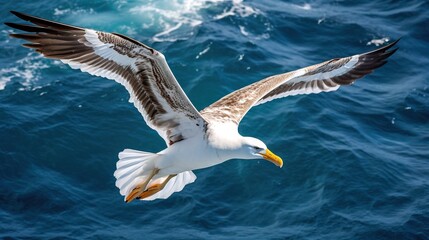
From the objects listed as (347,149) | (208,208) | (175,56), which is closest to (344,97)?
(347,149)

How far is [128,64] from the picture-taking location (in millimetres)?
11461

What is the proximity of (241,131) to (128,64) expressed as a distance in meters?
7.42

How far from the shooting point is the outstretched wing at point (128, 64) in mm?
11062

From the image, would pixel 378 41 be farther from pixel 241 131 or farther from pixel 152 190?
Result: pixel 152 190

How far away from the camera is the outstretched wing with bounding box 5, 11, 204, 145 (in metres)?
11.1

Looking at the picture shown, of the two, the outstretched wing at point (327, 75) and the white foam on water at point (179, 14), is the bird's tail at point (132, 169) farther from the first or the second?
the white foam on water at point (179, 14)

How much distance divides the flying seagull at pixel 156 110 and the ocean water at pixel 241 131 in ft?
12.2

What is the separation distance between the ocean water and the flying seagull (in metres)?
3.71

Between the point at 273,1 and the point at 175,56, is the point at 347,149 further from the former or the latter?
the point at 273,1

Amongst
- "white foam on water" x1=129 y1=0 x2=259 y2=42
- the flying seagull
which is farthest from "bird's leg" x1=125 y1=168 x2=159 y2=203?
"white foam on water" x1=129 y1=0 x2=259 y2=42

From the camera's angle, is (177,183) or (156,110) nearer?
(156,110)

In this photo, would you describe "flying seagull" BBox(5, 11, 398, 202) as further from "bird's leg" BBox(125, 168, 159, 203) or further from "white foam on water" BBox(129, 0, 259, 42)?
"white foam on water" BBox(129, 0, 259, 42)

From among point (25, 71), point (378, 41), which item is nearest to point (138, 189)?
point (25, 71)

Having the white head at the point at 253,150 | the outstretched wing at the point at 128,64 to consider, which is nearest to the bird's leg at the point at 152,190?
the outstretched wing at the point at 128,64
